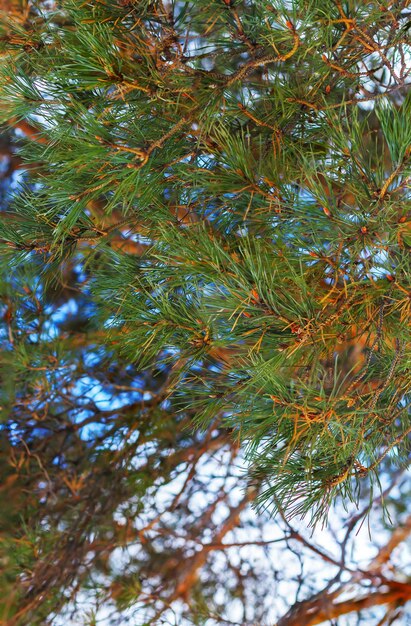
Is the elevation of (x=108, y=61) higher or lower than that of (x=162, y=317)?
higher

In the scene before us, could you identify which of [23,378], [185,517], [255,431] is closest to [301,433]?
[255,431]

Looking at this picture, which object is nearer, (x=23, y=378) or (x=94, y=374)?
(x=23, y=378)

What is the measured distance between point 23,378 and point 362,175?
79cm

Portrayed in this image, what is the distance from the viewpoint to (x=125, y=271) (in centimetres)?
89

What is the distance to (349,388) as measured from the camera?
0.75 metres

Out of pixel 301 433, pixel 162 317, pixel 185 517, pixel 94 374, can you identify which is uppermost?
pixel 94 374

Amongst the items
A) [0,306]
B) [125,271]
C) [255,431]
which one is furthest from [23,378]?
[255,431]

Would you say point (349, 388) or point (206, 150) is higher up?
point (206, 150)

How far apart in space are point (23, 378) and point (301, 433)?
674 mm

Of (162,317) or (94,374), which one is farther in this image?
(94,374)

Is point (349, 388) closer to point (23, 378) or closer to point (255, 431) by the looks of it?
point (255, 431)

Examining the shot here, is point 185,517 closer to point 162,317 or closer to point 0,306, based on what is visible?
point 0,306

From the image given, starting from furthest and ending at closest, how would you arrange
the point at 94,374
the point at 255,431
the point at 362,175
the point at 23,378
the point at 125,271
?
the point at 94,374, the point at 23,378, the point at 125,271, the point at 255,431, the point at 362,175

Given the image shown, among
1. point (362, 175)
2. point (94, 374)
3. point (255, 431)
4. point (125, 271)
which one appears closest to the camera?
point (362, 175)
